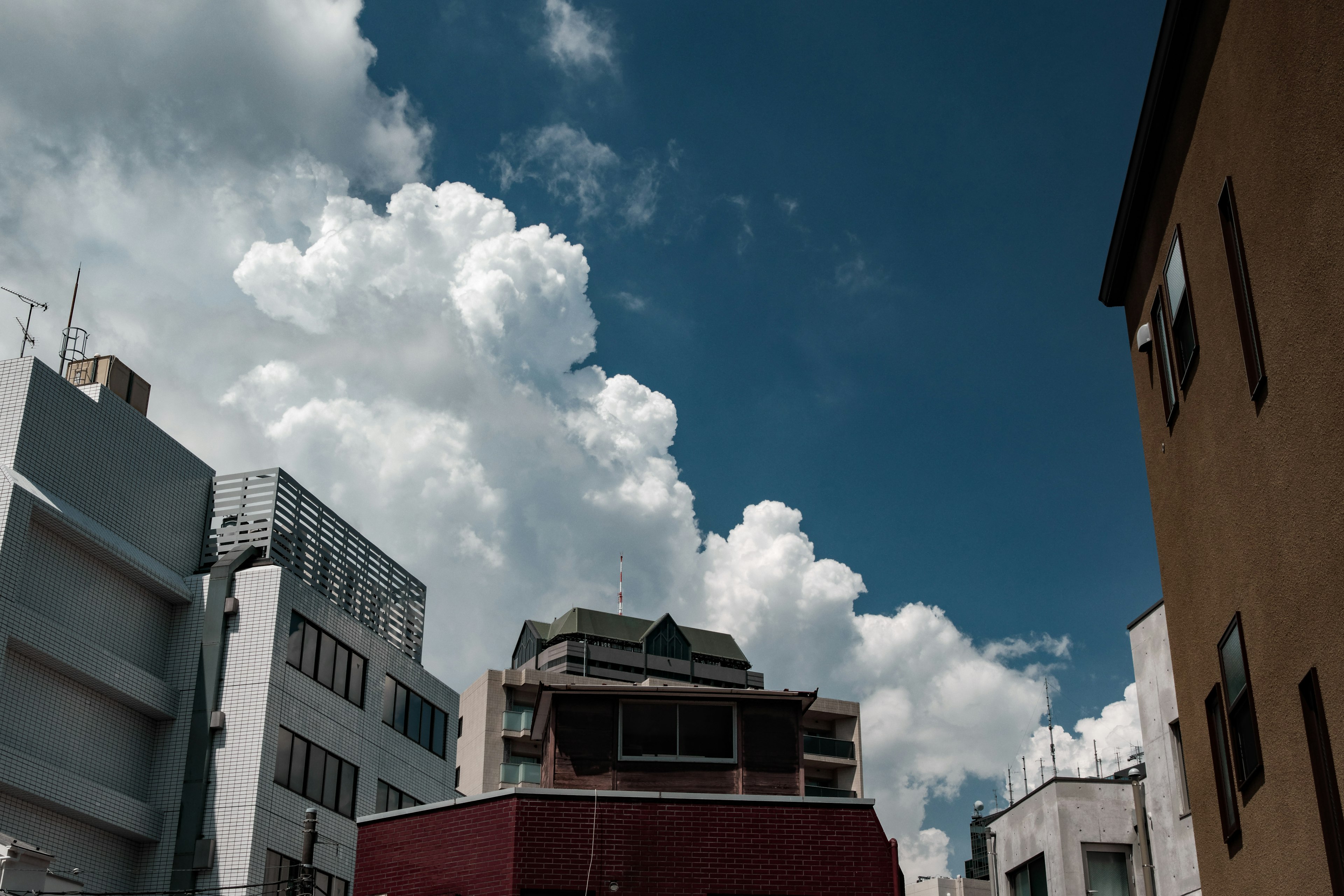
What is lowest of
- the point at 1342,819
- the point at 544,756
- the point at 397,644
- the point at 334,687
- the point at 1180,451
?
the point at 1342,819

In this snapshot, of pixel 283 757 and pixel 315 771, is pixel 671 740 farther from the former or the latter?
pixel 315 771

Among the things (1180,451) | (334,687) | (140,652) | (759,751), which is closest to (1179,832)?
(759,751)

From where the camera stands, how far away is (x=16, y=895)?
2475 centimetres

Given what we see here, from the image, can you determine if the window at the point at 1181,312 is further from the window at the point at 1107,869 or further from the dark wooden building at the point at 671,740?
the window at the point at 1107,869

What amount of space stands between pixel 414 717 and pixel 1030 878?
2332 centimetres

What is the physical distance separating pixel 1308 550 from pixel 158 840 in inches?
1289

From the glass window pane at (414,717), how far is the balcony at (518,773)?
24.4 m

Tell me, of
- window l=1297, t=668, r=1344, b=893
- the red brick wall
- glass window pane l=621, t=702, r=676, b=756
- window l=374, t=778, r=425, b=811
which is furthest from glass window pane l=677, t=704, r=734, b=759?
window l=374, t=778, r=425, b=811

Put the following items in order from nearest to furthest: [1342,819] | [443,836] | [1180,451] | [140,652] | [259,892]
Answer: [1342,819] < [1180,451] < [443,836] < [259,892] < [140,652]

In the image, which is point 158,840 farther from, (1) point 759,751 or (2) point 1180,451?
(2) point 1180,451

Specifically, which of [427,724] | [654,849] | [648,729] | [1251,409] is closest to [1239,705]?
[1251,409]

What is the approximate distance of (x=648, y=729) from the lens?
25.5 metres

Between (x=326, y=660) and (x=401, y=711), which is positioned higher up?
(x=326, y=660)

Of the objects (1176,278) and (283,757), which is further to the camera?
(283,757)
